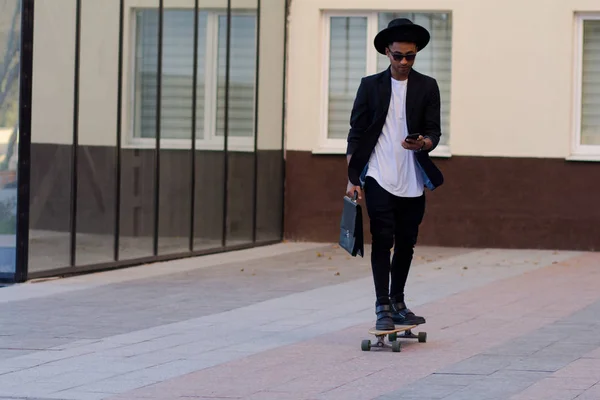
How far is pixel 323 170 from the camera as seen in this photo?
1883 centimetres

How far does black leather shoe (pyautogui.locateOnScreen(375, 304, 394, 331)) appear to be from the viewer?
29.0 feet

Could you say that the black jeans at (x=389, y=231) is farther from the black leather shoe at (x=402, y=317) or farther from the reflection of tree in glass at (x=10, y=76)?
the reflection of tree in glass at (x=10, y=76)

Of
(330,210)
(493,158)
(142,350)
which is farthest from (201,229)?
(142,350)

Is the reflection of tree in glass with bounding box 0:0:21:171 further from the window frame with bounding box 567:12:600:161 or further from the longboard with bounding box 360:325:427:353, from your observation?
the window frame with bounding box 567:12:600:161

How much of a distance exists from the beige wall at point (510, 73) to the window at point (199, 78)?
1.94 m

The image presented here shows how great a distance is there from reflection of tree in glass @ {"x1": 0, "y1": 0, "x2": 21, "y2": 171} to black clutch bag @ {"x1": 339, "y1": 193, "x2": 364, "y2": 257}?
15.5ft

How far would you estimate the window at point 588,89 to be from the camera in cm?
1831

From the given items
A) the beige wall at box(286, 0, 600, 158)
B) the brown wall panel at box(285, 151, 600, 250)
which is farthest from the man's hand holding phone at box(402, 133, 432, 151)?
the beige wall at box(286, 0, 600, 158)

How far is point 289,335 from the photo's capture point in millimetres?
9664

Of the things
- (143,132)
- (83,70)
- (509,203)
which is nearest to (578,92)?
(509,203)

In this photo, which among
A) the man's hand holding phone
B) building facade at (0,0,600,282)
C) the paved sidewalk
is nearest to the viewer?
the paved sidewalk

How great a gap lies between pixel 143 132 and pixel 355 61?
15.3 feet

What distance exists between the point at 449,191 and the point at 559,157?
146cm

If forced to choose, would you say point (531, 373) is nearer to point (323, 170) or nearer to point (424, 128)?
point (424, 128)
